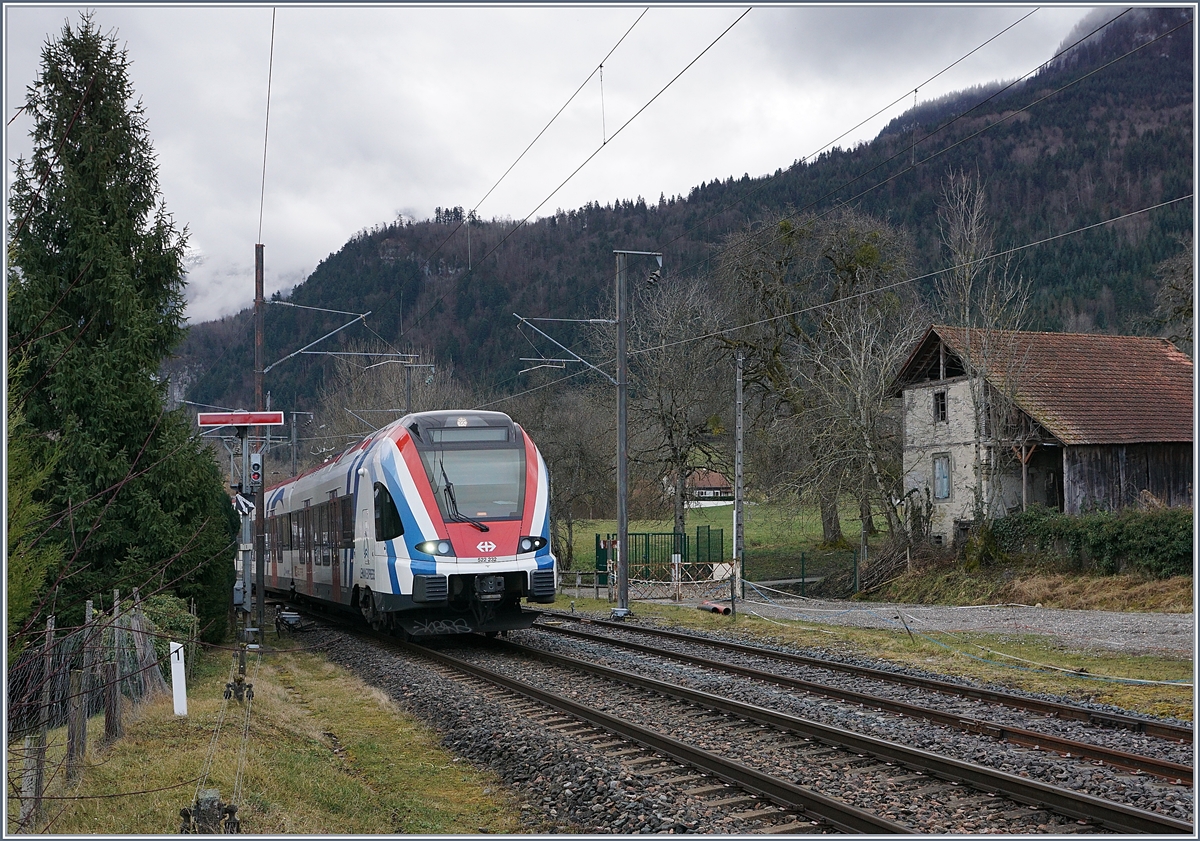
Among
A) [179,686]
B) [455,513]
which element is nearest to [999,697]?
[455,513]

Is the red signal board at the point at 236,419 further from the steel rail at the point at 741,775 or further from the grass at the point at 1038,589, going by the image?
the grass at the point at 1038,589

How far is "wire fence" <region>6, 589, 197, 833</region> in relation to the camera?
20.4ft

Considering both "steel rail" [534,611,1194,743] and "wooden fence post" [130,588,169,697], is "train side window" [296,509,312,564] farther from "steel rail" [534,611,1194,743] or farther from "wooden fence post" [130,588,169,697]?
"wooden fence post" [130,588,169,697]

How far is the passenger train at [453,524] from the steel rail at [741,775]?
11.8ft

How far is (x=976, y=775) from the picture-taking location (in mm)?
7879

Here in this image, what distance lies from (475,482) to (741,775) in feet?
29.8

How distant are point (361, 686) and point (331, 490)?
6.94 meters

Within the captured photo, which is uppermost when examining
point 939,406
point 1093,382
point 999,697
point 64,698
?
point 1093,382

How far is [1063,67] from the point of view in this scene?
16475 cm

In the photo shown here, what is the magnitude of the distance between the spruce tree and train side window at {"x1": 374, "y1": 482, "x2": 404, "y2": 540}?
8.38 ft

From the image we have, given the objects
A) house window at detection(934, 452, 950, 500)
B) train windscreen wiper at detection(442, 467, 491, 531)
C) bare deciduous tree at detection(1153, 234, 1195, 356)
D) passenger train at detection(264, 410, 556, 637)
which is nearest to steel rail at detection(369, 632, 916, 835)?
passenger train at detection(264, 410, 556, 637)

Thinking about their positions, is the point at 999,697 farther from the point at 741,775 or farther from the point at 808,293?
the point at 808,293

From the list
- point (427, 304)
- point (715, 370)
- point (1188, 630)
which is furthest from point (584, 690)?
point (427, 304)

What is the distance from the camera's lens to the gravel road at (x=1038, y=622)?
18.2m
